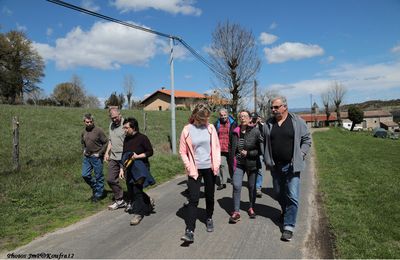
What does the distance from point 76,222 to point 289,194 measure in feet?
11.7

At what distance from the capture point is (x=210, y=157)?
5090mm

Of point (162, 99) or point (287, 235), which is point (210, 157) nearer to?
point (287, 235)

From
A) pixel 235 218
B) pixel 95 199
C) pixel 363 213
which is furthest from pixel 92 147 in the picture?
pixel 363 213

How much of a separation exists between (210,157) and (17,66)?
5557cm

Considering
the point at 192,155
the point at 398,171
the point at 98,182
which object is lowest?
the point at 398,171

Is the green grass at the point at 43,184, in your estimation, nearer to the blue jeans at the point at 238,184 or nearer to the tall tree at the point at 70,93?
the blue jeans at the point at 238,184

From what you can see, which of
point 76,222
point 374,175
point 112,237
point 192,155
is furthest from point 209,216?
point 374,175

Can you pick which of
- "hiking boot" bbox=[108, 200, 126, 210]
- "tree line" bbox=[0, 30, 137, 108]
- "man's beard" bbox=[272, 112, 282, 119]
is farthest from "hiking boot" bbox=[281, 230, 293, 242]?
"tree line" bbox=[0, 30, 137, 108]

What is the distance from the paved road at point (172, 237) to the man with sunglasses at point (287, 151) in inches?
17.5

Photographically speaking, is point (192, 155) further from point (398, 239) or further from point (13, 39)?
point (13, 39)

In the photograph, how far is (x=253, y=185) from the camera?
589cm

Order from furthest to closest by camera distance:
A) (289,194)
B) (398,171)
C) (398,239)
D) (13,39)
Answer: (13,39)
(398,171)
(289,194)
(398,239)

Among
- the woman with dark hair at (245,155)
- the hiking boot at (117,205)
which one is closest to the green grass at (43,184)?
the hiking boot at (117,205)

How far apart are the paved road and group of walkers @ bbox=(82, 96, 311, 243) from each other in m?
0.20
